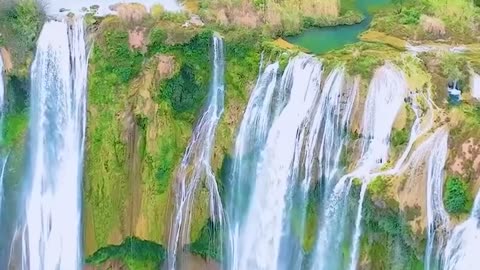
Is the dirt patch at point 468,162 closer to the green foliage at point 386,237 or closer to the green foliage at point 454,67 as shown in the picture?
the green foliage at point 386,237

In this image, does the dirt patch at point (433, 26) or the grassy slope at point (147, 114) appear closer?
the grassy slope at point (147, 114)

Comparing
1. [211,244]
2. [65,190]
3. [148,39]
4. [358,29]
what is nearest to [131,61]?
[148,39]

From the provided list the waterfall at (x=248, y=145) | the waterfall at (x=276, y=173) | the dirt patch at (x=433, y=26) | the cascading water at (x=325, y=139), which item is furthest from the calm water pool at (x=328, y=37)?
the cascading water at (x=325, y=139)

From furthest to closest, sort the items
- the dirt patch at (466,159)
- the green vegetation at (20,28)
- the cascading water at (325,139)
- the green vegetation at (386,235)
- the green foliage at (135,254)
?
the green foliage at (135,254) < the green vegetation at (20,28) < the cascading water at (325,139) < the green vegetation at (386,235) < the dirt patch at (466,159)

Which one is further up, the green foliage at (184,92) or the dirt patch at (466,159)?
the green foliage at (184,92)

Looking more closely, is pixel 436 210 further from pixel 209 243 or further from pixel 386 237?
pixel 209 243

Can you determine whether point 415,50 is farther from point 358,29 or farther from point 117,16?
point 117,16
